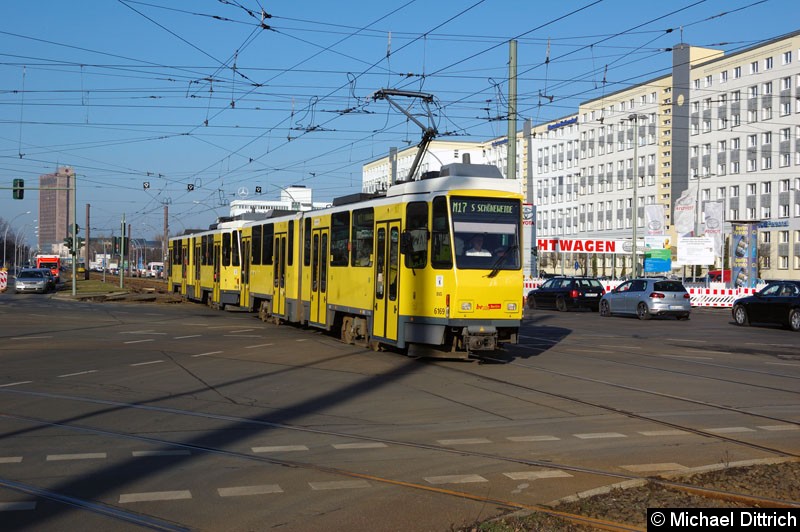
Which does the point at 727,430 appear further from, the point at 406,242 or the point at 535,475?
the point at 406,242

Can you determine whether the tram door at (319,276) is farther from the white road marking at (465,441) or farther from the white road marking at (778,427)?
the white road marking at (778,427)

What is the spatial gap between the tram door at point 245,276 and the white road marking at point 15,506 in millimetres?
23746

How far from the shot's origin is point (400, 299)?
55.0 feet

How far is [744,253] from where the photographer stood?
47.2 metres

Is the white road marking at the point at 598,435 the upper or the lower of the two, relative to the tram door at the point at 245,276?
lower

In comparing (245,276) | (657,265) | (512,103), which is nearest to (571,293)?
(512,103)

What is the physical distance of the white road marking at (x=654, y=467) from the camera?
788 cm

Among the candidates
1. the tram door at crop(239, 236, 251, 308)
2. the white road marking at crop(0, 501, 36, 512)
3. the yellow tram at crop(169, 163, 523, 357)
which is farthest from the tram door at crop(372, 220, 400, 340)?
the tram door at crop(239, 236, 251, 308)

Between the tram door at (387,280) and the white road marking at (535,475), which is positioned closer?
the white road marking at (535,475)

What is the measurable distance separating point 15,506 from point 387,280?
1131 centimetres

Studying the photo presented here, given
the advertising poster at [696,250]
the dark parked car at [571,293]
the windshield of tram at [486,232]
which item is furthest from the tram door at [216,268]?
the advertising poster at [696,250]

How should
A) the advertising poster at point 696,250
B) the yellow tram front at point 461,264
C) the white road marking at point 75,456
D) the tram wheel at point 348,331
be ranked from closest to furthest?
the white road marking at point 75,456
the yellow tram front at point 461,264
the tram wheel at point 348,331
the advertising poster at point 696,250

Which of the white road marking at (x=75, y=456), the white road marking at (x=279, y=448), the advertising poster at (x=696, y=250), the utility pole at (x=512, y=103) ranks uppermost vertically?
the utility pole at (x=512, y=103)

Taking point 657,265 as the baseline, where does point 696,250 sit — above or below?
above
